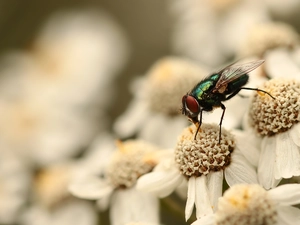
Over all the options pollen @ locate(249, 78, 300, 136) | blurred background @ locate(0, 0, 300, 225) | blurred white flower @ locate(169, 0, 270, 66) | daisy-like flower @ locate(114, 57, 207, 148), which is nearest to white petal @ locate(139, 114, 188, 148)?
daisy-like flower @ locate(114, 57, 207, 148)

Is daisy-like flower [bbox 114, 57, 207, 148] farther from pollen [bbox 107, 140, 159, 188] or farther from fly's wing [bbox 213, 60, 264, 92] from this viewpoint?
fly's wing [bbox 213, 60, 264, 92]

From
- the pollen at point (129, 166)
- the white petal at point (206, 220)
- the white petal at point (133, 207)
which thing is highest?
the white petal at point (206, 220)

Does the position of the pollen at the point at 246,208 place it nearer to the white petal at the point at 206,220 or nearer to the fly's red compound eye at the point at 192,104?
the white petal at the point at 206,220

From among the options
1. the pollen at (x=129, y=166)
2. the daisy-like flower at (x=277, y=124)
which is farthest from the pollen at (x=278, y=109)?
the pollen at (x=129, y=166)

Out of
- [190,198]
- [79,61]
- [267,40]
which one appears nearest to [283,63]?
[267,40]

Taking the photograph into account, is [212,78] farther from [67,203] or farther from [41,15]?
[41,15]

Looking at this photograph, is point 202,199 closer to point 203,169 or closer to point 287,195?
point 203,169


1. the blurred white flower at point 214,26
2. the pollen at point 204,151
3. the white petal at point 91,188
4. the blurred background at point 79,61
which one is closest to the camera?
the pollen at point 204,151

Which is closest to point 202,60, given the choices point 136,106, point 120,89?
point 136,106
